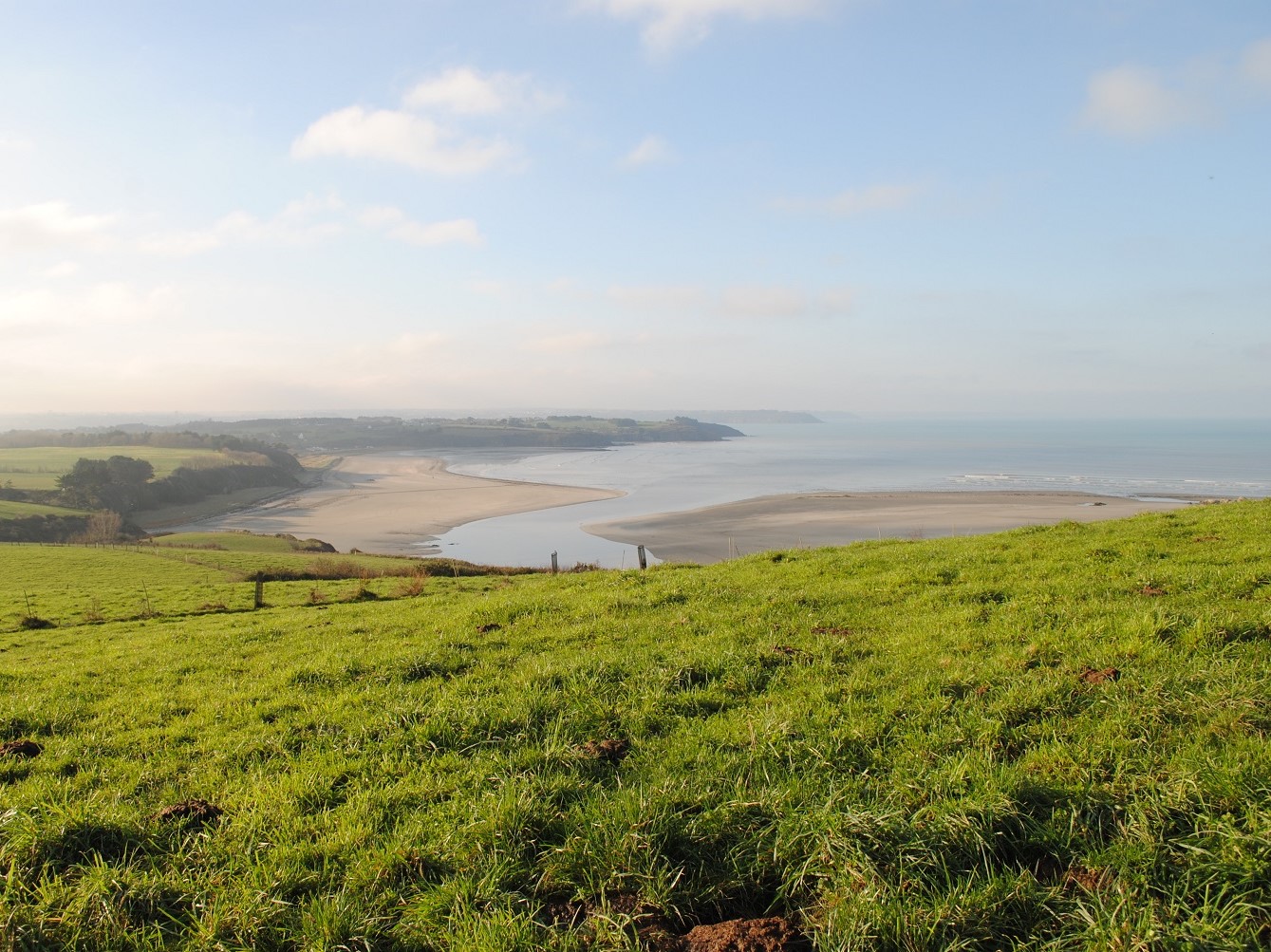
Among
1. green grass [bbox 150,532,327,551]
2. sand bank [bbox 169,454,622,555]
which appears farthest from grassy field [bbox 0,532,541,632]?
sand bank [bbox 169,454,622,555]

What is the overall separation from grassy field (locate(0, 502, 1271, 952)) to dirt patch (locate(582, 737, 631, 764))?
85mm

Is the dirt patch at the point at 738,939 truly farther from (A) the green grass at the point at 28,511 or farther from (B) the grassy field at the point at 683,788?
(A) the green grass at the point at 28,511

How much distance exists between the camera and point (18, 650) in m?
15.7

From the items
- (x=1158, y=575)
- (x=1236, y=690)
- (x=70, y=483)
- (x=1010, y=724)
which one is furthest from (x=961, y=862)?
(x=70, y=483)

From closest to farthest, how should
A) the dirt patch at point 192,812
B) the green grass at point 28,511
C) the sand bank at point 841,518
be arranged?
the dirt patch at point 192,812 < the sand bank at point 841,518 < the green grass at point 28,511

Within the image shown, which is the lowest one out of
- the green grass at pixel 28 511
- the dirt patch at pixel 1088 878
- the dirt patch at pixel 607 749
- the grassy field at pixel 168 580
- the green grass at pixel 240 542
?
the green grass at pixel 240 542

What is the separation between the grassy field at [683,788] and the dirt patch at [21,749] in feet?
0.08

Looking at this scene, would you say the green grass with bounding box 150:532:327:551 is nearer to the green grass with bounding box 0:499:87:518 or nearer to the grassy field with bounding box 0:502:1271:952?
the green grass with bounding box 0:499:87:518

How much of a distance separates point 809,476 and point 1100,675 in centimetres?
9056

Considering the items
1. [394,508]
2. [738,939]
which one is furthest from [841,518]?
[738,939]

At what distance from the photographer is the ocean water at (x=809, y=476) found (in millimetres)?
55875

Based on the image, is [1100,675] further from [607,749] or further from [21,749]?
[21,749]

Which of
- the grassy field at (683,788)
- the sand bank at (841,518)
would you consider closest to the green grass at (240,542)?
the sand bank at (841,518)

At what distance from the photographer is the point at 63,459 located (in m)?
126
